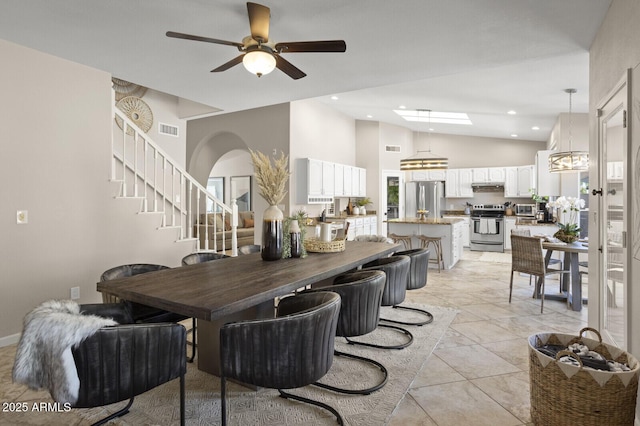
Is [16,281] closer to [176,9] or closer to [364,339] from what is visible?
[176,9]

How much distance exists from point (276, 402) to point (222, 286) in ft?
2.77

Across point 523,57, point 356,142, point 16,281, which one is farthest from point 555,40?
point 356,142

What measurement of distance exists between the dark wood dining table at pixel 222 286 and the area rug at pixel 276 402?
32 centimetres

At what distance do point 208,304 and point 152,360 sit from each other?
0.33m

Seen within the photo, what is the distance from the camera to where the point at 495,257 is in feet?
26.9

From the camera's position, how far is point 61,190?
366cm

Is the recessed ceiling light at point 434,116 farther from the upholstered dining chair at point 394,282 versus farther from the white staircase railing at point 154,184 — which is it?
the upholstered dining chair at point 394,282

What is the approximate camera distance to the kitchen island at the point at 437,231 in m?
6.64

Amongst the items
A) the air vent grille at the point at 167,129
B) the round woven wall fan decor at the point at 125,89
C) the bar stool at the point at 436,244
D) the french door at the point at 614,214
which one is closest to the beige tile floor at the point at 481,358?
the french door at the point at 614,214

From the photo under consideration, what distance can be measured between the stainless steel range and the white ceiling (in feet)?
14.1

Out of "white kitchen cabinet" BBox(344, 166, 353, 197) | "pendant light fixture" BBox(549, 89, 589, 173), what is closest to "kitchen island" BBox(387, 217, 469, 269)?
"white kitchen cabinet" BBox(344, 166, 353, 197)

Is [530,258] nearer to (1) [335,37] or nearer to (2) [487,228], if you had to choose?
(1) [335,37]

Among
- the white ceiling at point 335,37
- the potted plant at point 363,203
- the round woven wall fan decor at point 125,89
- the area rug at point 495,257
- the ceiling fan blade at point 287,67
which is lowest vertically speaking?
the area rug at point 495,257

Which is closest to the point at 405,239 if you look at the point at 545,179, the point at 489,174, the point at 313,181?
the point at 313,181
